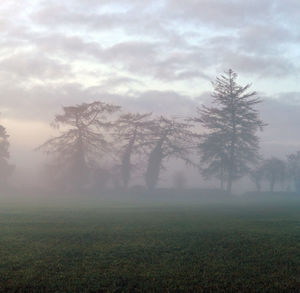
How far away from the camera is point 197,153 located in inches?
1927

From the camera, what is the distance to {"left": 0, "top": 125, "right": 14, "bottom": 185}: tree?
46.8 meters

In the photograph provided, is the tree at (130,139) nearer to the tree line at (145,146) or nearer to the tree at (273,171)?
the tree line at (145,146)

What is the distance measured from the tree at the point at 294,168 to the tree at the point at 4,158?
53.5 meters

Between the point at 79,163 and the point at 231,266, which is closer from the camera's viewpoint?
the point at 231,266

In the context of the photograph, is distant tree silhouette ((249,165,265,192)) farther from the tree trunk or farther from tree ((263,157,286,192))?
the tree trunk

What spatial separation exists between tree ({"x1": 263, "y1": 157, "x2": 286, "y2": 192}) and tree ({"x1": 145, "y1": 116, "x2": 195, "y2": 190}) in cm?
2251

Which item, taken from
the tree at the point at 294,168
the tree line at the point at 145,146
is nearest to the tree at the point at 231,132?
the tree line at the point at 145,146

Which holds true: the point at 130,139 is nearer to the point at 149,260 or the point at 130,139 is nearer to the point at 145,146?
the point at 145,146

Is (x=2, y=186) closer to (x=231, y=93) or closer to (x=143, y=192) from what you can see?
(x=143, y=192)

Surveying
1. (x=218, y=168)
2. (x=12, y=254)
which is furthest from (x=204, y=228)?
(x=218, y=168)

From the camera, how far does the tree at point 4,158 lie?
46791mm

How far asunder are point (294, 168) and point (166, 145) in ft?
112

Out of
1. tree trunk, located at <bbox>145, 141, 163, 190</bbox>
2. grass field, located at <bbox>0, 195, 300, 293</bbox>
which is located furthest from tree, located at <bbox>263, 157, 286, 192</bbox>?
grass field, located at <bbox>0, 195, 300, 293</bbox>

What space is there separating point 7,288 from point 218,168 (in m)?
44.3
